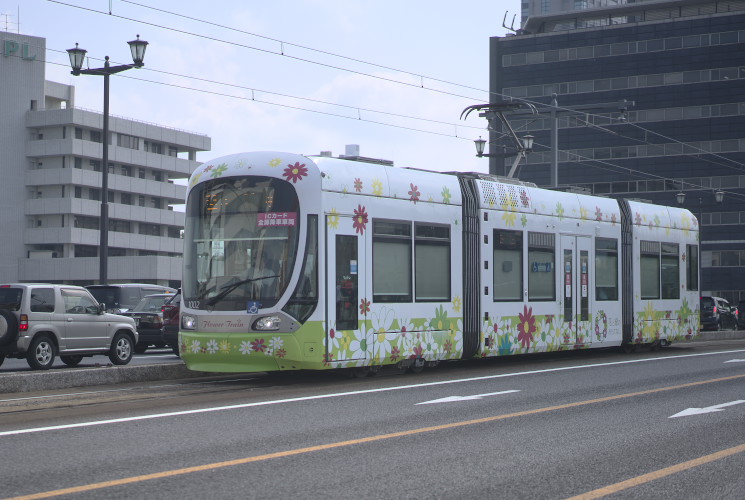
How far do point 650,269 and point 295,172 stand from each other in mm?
10974

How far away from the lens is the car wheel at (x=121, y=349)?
2258cm

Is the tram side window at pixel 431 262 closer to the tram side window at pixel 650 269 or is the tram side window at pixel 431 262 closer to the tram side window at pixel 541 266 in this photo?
the tram side window at pixel 541 266

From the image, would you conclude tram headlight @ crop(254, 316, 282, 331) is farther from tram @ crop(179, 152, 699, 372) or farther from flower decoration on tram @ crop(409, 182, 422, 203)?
flower decoration on tram @ crop(409, 182, 422, 203)

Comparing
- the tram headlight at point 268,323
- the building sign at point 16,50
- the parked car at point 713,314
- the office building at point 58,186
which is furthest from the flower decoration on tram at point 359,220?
the building sign at point 16,50

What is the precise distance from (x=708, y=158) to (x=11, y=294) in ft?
296

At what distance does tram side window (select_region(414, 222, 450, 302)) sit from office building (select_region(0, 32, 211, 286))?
2910 inches

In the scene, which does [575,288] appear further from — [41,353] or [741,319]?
[741,319]

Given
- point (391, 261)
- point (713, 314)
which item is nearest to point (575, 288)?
point (391, 261)

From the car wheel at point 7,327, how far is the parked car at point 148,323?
7790mm

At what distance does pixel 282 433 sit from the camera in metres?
10.4

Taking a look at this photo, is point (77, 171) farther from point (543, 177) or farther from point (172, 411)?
point (172, 411)

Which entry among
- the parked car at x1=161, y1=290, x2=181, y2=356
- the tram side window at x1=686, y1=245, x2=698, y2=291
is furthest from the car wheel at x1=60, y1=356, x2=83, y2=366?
the tram side window at x1=686, y1=245, x2=698, y2=291

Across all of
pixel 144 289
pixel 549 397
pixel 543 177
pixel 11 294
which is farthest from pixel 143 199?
pixel 549 397

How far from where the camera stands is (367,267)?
1664cm
